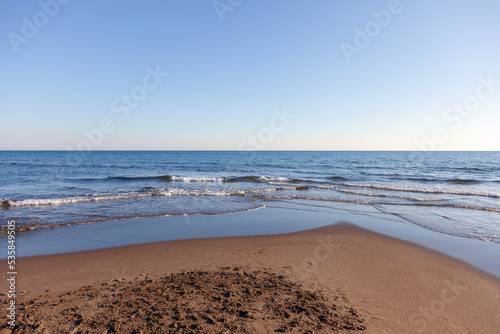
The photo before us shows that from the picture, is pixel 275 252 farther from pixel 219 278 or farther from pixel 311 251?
pixel 219 278

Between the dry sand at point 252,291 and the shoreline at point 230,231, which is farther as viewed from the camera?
the shoreline at point 230,231

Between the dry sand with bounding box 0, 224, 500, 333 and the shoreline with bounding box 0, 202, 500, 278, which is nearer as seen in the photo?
the dry sand with bounding box 0, 224, 500, 333

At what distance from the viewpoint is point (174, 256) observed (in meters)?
6.92

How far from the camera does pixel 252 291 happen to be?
15.6 ft

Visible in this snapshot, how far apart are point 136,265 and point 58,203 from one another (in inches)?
475

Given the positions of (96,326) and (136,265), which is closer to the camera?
(96,326)

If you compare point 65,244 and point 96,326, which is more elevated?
point 96,326

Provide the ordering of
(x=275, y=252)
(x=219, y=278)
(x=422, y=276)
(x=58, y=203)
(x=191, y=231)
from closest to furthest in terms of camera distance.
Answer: (x=219, y=278)
(x=422, y=276)
(x=275, y=252)
(x=191, y=231)
(x=58, y=203)

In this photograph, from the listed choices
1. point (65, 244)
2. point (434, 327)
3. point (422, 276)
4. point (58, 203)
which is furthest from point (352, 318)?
point (58, 203)

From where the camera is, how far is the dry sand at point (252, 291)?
151 inches

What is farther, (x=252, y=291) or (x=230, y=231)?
(x=230, y=231)

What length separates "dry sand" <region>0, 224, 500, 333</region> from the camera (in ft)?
12.6

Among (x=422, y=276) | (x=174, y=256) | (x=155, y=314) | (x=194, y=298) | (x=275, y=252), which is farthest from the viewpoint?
(x=275, y=252)

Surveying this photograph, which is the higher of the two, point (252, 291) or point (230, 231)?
point (252, 291)
